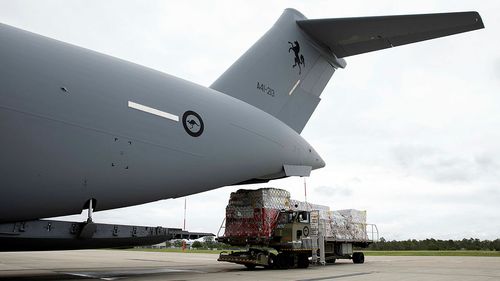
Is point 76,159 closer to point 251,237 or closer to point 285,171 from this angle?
point 285,171

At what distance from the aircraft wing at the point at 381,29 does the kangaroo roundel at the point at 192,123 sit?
12.3ft

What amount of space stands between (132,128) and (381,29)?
518 centimetres

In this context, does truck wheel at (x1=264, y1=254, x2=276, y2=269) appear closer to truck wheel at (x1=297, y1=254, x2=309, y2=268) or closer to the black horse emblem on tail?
truck wheel at (x1=297, y1=254, x2=309, y2=268)

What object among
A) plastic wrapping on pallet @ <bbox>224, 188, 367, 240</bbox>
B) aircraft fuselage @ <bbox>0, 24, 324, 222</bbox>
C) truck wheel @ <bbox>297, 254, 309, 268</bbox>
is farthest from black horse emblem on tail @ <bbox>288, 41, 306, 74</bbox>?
truck wheel @ <bbox>297, 254, 309, 268</bbox>

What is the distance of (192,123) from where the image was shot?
7250 mm

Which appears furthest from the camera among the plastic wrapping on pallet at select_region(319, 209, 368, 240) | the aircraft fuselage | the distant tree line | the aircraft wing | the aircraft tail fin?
the distant tree line

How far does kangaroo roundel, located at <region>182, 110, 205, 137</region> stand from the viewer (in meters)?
7.16

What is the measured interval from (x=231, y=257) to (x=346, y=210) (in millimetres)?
5356

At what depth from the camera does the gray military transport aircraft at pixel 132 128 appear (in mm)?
5559

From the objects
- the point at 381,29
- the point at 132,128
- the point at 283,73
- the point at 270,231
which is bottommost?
the point at 270,231

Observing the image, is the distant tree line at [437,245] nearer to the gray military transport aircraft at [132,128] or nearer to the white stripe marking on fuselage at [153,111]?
the gray military transport aircraft at [132,128]

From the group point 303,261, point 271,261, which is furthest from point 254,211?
point 303,261

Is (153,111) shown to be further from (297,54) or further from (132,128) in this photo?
(297,54)

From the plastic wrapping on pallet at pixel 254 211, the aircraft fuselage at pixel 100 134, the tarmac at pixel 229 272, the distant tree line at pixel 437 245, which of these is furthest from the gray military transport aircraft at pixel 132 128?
the distant tree line at pixel 437 245
